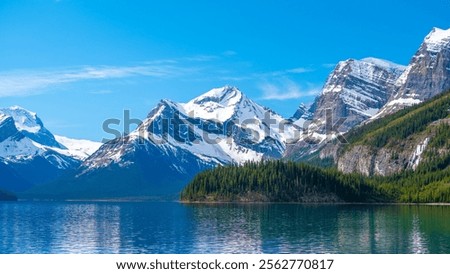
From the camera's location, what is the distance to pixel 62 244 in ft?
418

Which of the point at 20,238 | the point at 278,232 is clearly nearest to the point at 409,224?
the point at 278,232

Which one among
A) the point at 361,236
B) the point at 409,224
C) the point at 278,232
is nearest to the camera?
the point at 361,236

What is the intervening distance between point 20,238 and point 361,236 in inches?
2482
